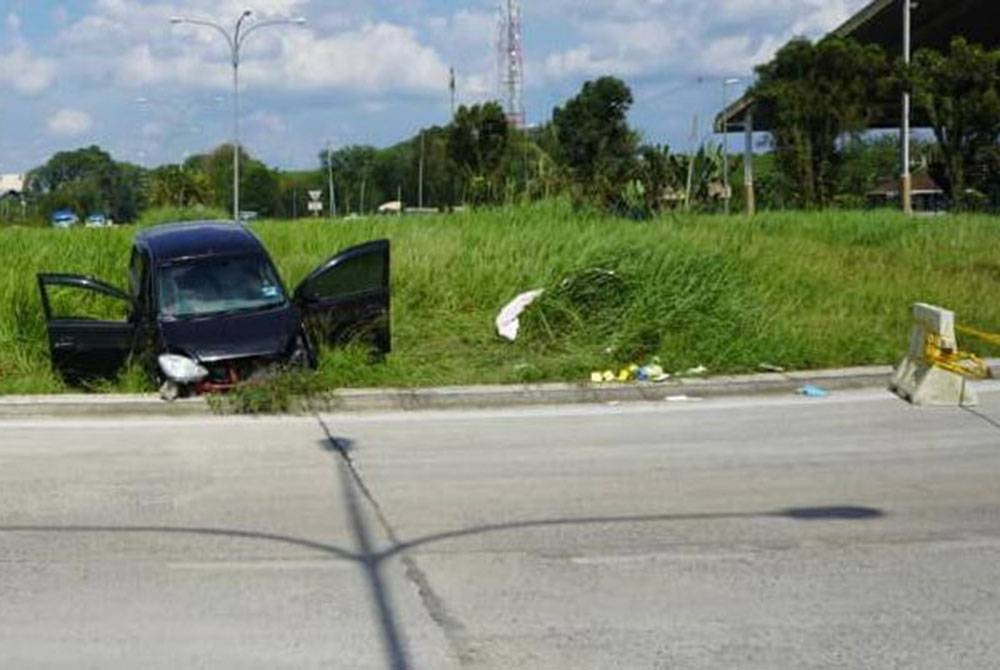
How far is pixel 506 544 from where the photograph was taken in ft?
22.3

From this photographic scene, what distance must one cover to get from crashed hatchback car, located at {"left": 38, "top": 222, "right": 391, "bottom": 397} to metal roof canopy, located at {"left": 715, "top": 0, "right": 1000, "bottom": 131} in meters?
33.9

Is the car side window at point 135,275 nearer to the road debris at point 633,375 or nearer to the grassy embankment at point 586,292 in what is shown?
the grassy embankment at point 586,292

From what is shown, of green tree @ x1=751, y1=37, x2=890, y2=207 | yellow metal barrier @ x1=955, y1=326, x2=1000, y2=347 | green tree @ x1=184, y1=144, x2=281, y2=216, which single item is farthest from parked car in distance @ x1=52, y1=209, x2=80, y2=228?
green tree @ x1=184, y1=144, x2=281, y2=216

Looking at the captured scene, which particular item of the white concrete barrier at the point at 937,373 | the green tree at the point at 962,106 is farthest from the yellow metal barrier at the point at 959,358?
the green tree at the point at 962,106

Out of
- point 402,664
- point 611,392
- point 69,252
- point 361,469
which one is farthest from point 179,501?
point 69,252

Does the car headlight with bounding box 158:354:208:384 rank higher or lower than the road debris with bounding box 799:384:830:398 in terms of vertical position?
higher

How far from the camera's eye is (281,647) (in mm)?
5160

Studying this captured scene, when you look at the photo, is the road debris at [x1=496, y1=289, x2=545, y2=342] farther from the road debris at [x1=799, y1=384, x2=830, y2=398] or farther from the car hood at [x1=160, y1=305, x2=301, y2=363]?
the road debris at [x1=799, y1=384, x2=830, y2=398]

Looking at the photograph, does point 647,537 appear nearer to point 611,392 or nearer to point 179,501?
point 179,501

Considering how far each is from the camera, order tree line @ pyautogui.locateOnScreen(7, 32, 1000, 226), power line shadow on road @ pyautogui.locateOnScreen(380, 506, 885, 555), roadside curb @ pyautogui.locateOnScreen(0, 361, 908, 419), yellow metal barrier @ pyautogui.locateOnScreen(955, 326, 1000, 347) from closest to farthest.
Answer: power line shadow on road @ pyautogui.locateOnScreen(380, 506, 885, 555), roadside curb @ pyautogui.locateOnScreen(0, 361, 908, 419), yellow metal barrier @ pyautogui.locateOnScreen(955, 326, 1000, 347), tree line @ pyautogui.locateOnScreen(7, 32, 1000, 226)

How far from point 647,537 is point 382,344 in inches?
253

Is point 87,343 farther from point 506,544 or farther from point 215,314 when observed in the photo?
point 506,544

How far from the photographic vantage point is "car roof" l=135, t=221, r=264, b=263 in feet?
42.2

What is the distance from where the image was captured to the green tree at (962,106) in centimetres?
3516
